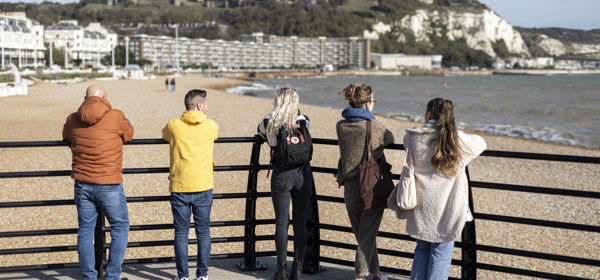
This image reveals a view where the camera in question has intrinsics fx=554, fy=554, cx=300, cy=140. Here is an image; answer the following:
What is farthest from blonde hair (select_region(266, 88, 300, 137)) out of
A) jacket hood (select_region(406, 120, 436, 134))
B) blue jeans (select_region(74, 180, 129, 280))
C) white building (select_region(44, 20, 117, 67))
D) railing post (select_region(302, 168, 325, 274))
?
white building (select_region(44, 20, 117, 67))

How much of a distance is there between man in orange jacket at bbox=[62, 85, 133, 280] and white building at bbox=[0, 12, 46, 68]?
291ft

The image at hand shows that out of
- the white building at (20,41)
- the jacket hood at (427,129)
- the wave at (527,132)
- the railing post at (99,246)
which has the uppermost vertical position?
the white building at (20,41)

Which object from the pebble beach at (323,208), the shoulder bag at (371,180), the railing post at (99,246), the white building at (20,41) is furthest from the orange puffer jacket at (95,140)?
the white building at (20,41)

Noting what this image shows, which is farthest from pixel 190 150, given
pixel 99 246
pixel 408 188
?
pixel 408 188

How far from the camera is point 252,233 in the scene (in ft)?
16.0

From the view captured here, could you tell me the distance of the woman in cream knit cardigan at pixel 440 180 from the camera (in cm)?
349

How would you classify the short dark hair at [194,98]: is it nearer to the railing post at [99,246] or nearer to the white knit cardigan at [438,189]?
the railing post at [99,246]

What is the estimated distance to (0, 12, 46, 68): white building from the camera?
8894 cm

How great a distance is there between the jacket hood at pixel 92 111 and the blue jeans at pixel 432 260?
240 cm

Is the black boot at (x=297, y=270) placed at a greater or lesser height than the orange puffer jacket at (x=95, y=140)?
lesser

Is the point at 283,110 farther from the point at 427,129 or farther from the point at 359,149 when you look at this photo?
the point at 427,129

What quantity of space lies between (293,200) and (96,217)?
1.48 meters

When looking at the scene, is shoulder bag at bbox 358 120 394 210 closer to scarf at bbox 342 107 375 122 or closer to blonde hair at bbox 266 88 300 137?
scarf at bbox 342 107 375 122

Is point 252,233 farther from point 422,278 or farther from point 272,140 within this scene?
point 422,278
